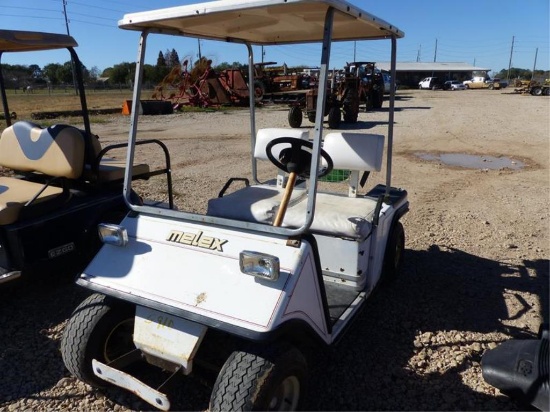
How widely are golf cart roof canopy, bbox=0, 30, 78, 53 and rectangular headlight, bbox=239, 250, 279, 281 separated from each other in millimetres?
2658

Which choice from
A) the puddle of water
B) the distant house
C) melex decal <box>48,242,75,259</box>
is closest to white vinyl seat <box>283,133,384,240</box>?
melex decal <box>48,242,75,259</box>

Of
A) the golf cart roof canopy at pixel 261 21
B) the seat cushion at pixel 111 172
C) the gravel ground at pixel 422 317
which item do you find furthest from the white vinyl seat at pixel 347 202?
the seat cushion at pixel 111 172

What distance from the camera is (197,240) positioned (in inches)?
92.4

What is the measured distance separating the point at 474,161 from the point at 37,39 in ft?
26.0

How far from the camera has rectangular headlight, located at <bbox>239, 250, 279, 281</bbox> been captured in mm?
2025

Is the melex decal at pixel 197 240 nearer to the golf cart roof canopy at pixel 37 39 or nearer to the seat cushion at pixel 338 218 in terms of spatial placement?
the seat cushion at pixel 338 218

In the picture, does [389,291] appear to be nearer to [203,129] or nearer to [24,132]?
[24,132]

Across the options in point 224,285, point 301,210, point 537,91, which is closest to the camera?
point 224,285

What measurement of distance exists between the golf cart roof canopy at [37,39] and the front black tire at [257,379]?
2927 millimetres

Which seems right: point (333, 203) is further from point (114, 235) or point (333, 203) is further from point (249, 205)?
point (114, 235)

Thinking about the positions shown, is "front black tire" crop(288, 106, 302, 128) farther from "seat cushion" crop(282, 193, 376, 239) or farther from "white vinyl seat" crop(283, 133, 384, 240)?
"seat cushion" crop(282, 193, 376, 239)

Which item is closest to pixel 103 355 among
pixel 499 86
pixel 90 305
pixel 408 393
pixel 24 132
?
pixel 90 305

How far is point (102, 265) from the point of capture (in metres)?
2.46

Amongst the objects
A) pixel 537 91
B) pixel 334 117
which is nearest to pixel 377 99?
pixel 334 117
